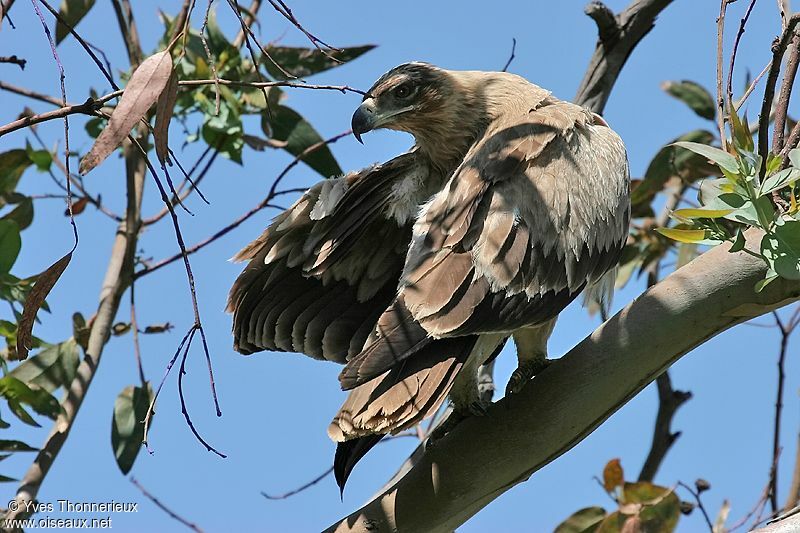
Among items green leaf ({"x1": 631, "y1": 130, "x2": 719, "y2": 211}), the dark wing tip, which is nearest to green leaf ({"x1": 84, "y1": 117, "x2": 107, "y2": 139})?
the dark wing tip

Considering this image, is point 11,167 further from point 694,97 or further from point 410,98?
point 694,97

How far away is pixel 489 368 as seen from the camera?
11.2 feet

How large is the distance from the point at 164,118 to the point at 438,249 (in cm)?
85

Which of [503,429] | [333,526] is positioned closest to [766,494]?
[503,429]

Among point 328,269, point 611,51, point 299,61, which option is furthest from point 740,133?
point 299,61

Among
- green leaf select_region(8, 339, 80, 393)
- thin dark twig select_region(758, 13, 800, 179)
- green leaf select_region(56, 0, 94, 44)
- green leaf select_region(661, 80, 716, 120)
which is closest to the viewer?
thin dark twig select_region(758, 13, 800, 179)

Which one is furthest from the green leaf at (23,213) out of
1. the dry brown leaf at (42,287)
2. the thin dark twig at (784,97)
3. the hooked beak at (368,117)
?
the thin dark twig at (784,97)

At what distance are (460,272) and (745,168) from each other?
2.53 feet

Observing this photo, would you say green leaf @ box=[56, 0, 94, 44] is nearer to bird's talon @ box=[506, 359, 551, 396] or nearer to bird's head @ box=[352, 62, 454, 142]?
bird's head @ box=[352, 62, 454, 142]

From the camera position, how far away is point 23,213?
3.76m

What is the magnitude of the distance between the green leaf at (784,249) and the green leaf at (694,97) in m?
2.55

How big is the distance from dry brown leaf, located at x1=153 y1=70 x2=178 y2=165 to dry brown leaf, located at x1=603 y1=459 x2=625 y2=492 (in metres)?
2.06

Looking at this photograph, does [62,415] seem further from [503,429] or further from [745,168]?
[745,168]

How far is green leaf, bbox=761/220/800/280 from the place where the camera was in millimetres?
1946
